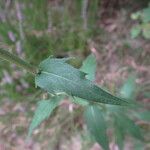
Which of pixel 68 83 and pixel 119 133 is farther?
pixel 119 133

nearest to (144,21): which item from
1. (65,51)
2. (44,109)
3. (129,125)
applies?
(65,51)

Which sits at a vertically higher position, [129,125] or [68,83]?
[68,83]

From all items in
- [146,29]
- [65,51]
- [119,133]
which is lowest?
[119,133]

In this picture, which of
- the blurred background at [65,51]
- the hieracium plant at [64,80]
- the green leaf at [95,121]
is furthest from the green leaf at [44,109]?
the blurred background at [65,51]

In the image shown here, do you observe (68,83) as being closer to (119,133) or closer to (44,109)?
(44,109)

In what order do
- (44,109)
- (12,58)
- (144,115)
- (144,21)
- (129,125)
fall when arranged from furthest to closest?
(144,21), (144,115), (129,125), (44,109), (12,58)

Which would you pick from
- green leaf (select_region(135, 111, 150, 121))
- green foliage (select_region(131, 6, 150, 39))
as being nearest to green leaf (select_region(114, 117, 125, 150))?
green leaf (select_region(135, 111, 150, 121))

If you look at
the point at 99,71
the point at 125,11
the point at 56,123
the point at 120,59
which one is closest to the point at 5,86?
the point at 56,123

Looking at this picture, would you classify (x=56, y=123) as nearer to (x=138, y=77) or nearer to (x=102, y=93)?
(x=138, y=77)
